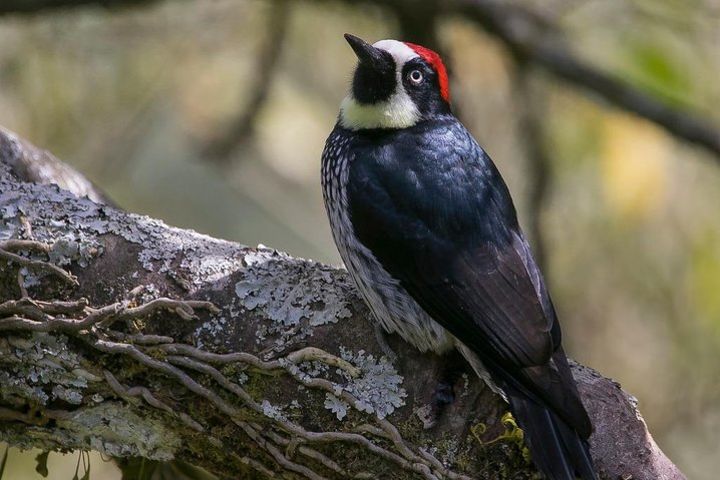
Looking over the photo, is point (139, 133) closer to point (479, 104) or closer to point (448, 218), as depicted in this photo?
point (479, 104)

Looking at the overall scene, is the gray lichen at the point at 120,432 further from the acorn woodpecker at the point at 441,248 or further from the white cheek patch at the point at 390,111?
the white cheek patch at the point at 390,111

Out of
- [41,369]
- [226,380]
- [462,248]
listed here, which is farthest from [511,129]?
[41,369]

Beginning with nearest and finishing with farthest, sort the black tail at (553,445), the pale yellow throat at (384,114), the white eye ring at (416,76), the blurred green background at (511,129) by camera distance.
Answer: the black tail at (553,445), the pale yellow throat at (384,114), the white eye ring at (416,76), the blurred green background at (511,129)

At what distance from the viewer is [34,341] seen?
2.36 m

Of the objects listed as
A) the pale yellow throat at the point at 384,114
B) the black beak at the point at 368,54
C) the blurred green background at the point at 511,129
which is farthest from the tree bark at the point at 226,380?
the blurred green background at the point at 511,129

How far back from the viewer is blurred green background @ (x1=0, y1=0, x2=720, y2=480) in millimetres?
4754

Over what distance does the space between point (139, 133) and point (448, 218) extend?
3471mm

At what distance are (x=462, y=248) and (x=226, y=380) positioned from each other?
758 mm

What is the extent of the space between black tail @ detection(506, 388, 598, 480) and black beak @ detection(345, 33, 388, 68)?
1310 millimetres

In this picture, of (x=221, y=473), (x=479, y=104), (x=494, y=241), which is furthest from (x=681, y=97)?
(x=221, y=473)

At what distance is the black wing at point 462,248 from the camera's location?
8.13 feet

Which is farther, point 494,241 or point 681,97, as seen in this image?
point 681,97

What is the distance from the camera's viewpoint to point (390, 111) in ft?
10.3

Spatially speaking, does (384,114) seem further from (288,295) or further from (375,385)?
(375,385)
